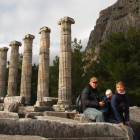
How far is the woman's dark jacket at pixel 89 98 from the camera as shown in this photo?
3.81 m

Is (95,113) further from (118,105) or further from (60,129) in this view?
(60,129)

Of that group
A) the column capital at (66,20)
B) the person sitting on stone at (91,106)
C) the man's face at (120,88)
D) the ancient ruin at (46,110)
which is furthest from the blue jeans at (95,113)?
the column capital at (66,20)

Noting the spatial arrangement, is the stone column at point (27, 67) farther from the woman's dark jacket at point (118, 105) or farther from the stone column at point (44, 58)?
the woman's dark jacket at point (118, 105)

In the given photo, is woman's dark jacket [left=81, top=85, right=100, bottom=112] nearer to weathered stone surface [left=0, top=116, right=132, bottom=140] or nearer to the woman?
the woman

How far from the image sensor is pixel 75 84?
74.5ft

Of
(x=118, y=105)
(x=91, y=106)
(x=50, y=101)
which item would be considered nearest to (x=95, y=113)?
(x=91, y=106)

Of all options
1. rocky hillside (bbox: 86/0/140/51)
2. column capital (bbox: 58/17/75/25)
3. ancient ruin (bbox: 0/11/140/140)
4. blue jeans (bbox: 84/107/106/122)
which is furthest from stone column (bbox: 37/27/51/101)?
rocky hillside (bbox: 86/0/140/51)

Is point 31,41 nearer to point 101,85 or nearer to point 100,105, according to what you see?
point 101,85

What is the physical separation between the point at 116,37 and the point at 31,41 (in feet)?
29.5

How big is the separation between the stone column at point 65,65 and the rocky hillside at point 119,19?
46.3 meters

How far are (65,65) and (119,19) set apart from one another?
6306cm

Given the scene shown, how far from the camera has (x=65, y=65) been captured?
14.4m

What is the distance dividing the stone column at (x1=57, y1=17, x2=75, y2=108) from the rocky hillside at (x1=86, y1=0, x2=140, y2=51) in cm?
4633

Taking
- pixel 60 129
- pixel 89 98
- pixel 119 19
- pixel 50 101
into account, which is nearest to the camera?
pixel 60 129
